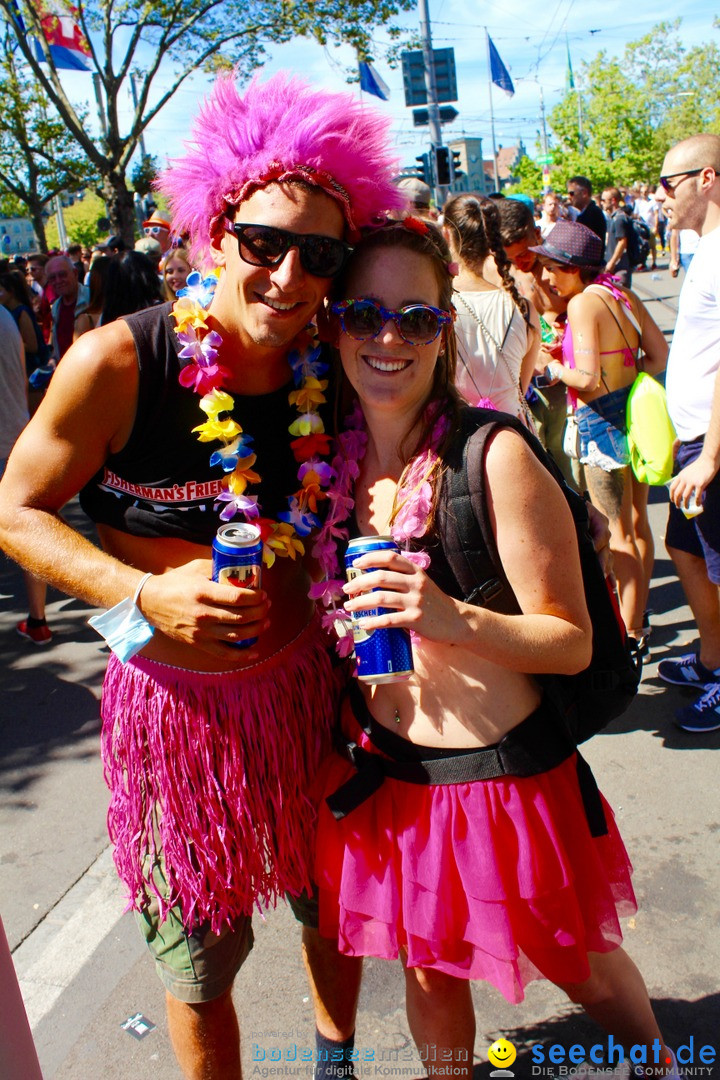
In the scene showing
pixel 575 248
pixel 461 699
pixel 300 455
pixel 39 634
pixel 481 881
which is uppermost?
pixel 575 248

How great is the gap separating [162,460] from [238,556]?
1.43 feet

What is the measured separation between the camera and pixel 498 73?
25.3 m

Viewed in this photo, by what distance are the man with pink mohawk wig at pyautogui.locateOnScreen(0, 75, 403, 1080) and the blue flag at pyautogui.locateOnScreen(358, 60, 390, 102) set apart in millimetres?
18006

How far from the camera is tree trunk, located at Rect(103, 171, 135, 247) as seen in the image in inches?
688

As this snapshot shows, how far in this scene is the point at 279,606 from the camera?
206 centimetres

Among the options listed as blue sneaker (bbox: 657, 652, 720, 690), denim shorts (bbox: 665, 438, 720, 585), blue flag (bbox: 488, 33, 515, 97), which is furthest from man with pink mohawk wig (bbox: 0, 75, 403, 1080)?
blue flag (bbox: 488, 33, 515, 97)

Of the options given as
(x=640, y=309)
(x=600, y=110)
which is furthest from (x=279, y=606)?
(x=600, y=110)

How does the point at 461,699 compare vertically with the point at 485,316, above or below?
below

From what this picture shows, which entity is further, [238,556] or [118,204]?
[118,204]

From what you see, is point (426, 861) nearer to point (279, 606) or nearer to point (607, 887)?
point (607, 887)

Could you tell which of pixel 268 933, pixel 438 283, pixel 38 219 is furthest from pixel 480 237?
A: pixel 38 219

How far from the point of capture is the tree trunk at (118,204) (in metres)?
17.5

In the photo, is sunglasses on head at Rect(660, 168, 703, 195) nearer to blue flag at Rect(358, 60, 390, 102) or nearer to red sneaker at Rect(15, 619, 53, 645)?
red sneaker at Rect(15, 619, 53, 645)

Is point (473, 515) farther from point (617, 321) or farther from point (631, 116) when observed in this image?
point (631, 116)
